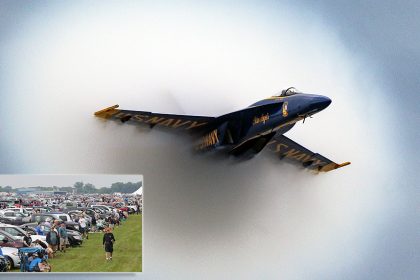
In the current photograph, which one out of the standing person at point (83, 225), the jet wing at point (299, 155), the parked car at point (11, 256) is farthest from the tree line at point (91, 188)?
the jet wing at point (299, 155)

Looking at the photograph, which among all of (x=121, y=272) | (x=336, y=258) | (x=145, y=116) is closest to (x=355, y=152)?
(x=336, y=258)

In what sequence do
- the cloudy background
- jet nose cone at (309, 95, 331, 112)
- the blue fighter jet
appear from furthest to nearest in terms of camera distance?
the cloudy background
the blue fighter jet
jet nose cone at (309, 95, 331, 112)

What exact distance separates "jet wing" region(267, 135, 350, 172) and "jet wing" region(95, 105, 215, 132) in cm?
86

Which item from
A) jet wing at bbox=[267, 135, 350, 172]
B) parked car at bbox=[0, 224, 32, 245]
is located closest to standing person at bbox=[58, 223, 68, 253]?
parked car at bbox=[0, 224, 32, 245]

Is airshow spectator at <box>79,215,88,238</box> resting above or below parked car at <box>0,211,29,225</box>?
below

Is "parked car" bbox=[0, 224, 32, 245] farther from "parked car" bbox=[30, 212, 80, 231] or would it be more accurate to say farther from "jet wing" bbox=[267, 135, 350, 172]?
→ "jet wing" bbox=[267, 135, 350, 172]

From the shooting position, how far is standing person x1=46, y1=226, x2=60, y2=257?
6012 mm

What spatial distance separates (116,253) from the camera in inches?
241

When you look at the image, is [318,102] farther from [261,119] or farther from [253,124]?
[253,124]

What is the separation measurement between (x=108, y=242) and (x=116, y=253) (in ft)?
0.45

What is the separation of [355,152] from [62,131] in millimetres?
3279

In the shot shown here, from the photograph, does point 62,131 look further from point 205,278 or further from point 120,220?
point 205,278

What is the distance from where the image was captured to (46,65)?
6242 mm

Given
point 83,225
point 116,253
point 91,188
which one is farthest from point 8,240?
point 116,253
